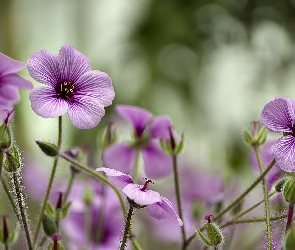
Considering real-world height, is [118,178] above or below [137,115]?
below

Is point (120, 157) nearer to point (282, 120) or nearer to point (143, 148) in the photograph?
point (143, 148)

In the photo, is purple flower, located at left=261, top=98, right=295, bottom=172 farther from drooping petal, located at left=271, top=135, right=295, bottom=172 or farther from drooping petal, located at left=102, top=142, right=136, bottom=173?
drooping petal, located at left=102, top=142, right=136, bottom=173

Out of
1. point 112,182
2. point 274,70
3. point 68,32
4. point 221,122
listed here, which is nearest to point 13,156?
point 112,182

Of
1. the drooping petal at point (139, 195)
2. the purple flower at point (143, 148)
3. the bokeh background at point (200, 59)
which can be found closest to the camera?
the drooping petal at point (139, 195)

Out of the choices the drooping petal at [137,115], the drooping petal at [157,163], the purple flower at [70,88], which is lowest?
the purple flower at [70,88]

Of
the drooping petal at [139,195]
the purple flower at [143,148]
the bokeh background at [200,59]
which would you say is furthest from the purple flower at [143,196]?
the bokeh background at [200,59]

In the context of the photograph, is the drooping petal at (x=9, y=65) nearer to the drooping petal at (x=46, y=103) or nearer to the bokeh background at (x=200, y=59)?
the drooping petal at (x=46, y=103)

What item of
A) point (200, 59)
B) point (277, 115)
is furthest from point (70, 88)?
point (200, 59)
